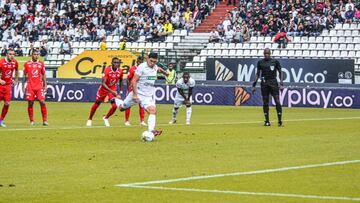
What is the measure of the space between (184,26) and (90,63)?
22.3 feet

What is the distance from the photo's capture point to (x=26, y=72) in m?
27.8

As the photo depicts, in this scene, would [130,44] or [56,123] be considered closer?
[56,123]

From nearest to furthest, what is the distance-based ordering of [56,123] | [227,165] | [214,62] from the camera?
[227,165]
[56,123]
[214,62]

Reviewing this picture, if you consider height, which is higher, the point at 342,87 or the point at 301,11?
the point at 301,11

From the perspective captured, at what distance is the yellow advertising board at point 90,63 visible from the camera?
51.2 meters

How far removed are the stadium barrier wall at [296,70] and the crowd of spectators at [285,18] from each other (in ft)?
10.6

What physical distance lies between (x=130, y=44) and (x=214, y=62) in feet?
25.9

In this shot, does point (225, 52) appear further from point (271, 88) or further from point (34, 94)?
point (34, 94)

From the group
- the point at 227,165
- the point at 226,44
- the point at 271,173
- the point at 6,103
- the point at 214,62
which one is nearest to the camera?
the point at 271,173

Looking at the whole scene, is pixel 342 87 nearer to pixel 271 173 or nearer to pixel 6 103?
pixel 6 103

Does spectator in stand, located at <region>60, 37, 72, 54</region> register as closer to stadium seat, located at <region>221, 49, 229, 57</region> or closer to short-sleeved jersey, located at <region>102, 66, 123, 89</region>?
stadium seat, located at <region>221, 49, 229, 57</region>

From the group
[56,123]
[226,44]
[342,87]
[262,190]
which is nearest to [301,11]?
[226,44]

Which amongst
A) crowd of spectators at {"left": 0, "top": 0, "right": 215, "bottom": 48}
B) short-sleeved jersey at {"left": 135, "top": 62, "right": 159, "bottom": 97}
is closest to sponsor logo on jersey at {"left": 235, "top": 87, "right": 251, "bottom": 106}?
crowd of spectators at {"left": 0, "top": 0, "right": 215, "bottom": 48}

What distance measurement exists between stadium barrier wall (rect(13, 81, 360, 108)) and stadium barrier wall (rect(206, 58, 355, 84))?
116 inches
